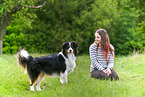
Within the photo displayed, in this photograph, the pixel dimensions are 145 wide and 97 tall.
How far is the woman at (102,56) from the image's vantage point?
667cm

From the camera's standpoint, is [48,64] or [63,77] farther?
[63,77]

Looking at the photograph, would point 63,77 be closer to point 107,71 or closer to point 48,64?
point 48,64

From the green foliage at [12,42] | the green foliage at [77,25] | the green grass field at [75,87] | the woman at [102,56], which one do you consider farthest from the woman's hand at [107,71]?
the green foliage at [12,42]

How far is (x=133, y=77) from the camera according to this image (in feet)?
26.7

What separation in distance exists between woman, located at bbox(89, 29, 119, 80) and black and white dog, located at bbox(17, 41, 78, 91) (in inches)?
29.9

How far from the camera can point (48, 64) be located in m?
6.36

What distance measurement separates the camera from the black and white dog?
20.1ft

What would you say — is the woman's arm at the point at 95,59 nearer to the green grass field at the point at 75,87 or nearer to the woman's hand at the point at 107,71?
the woman's hand at the point at 107,71

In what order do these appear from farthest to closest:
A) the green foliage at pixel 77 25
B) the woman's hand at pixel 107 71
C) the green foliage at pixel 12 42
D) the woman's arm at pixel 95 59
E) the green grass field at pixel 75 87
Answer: the green foliage at pixel 77 25, the green foliage at pixel 12 42, the woman's arm at pixel 95 59, the woman's hand at pixel 107 71, the green grass field at pixel 75 87

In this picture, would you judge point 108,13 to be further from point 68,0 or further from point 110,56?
point 110,56

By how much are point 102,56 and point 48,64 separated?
6.27 ft

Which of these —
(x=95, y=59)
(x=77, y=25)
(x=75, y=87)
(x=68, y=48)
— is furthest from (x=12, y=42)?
(x=75, y=87)

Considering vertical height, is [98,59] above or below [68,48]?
below

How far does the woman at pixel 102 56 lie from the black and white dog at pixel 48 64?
76 centimetres
